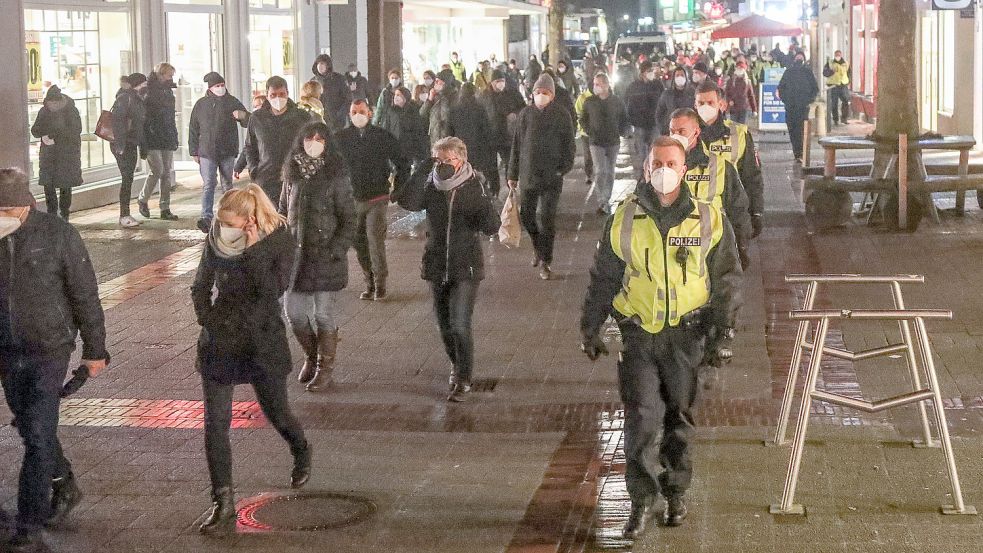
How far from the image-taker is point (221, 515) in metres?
6.75

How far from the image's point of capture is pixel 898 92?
17.2 meters

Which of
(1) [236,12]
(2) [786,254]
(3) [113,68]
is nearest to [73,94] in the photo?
(3) [113,68]

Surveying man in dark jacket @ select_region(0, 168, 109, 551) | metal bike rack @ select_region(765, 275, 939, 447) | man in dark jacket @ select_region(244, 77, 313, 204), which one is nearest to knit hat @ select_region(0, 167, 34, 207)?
man in dark jacket @ select_region(0, 168, 109, 551)

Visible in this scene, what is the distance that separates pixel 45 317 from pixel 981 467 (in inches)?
172

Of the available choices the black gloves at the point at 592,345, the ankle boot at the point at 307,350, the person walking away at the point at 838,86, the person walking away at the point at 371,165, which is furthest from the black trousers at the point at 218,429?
the person walking away at the point at 838,86

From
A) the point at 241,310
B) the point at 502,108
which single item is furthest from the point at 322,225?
the point at 502,108

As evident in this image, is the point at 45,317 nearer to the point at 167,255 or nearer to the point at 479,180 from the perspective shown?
the point at 479,180

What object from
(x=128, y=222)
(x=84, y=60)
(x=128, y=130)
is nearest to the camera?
(x=128, y=130)

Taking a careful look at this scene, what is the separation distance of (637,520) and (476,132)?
1027 centimetres

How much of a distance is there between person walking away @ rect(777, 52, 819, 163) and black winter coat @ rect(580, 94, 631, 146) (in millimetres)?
8169

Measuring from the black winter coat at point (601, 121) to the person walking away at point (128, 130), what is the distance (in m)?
5.11

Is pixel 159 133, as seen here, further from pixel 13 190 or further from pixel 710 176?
pixel 13 190

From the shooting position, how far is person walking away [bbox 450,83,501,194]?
16344mm

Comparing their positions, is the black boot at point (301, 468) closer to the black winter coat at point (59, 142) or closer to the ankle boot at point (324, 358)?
the ankle boot at point (324, 358)
